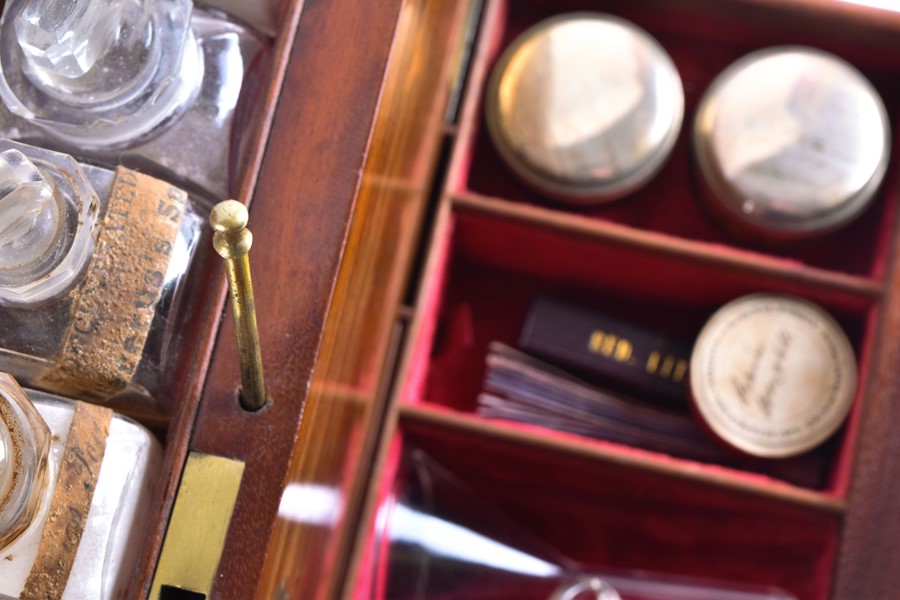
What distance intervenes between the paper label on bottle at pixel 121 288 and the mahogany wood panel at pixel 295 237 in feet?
0.13

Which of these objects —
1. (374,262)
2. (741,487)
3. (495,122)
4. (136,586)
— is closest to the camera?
(136,586)

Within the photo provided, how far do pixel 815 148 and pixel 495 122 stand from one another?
1.17 feet

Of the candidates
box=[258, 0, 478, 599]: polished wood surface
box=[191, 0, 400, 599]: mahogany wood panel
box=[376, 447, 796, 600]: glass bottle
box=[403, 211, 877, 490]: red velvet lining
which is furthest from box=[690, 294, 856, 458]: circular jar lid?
box=[191, 0, 400, 599]: mahogany wood panel

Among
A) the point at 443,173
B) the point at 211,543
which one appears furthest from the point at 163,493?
the point at 443,173

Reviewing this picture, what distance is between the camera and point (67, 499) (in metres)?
0.42

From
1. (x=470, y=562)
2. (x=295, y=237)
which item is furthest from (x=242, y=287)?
(x=470, y=562)

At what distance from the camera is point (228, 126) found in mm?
484

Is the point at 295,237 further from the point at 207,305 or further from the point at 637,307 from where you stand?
the point at 637,307

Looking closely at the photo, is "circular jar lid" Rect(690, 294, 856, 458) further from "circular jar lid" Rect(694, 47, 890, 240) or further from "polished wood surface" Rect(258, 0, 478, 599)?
"polished wood surface" Rect(258, 0, 478, 599)

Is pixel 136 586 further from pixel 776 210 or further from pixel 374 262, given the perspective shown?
pixel 776 210

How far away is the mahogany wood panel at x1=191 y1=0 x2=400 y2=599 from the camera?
1.40ft

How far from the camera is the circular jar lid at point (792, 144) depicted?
976 millimetres

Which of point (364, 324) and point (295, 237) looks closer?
point (295, 237)

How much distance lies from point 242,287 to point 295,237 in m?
0.08
